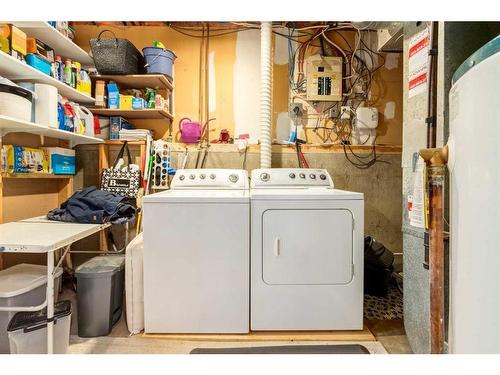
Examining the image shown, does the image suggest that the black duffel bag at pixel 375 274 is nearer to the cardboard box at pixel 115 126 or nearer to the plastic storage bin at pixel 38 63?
the cardboard box at pixel 115 126

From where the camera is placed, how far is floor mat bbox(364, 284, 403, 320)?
7.08 feet

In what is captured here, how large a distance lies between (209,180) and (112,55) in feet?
4.80

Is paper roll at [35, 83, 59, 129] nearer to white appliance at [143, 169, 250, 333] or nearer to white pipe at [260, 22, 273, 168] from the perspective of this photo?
white appliance at [143, 169, 250, 333]

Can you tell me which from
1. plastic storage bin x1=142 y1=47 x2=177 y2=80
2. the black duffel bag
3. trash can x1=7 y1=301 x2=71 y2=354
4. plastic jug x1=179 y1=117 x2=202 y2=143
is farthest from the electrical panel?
trash can x1=7 y1=301 x2=71 y2=354

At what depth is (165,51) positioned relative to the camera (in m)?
2.71

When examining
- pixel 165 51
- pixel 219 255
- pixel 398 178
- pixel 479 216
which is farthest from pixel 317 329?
pixel 165 51

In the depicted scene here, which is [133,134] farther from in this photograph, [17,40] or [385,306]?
[385,306]

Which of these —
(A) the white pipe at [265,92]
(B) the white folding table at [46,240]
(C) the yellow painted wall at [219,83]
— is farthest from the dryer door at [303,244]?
(C) the yellow painted wall at [219,83]

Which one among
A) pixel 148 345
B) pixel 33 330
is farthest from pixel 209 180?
pixel 33 330

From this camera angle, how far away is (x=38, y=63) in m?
2.10

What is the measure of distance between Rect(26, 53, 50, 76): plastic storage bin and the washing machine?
75.1 inches
